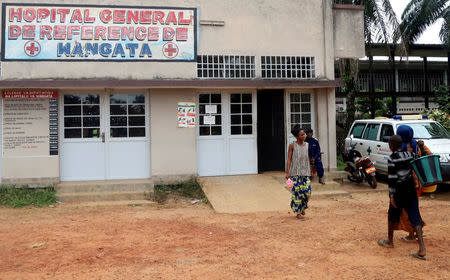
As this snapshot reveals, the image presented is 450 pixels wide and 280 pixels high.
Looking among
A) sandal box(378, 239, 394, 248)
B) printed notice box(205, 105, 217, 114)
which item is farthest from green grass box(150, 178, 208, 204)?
sandal box(378, 239, 394, 248)

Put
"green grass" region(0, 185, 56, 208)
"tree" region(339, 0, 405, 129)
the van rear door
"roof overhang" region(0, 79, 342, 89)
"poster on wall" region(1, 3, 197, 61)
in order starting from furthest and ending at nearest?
"tree" region(339, 0, 405, 129), the van rear door, "poster on wall" region(1, 3, 197, 61), "roof overhang" region(0, 79, 342, 89), "green grass" region(0, 185, 56, 208)

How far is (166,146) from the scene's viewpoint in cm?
978

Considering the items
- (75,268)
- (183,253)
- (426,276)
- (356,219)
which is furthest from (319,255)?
(75,268)

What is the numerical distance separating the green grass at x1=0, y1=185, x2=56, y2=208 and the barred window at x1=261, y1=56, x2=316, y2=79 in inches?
227

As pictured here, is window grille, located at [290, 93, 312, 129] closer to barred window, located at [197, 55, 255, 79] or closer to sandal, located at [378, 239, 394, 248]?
barred window, located at [197, 55, 255, 79]

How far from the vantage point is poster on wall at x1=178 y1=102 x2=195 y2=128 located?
9836mm

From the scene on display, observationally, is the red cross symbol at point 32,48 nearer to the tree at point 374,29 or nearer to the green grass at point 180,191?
the green grass at point 180,191

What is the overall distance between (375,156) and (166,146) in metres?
5.65

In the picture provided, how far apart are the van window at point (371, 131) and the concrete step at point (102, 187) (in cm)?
622

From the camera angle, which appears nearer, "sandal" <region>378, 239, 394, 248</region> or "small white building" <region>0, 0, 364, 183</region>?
"sandal" <region>378, 239, 394, 248</region>

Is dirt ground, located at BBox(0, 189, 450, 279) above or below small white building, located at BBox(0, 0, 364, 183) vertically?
below

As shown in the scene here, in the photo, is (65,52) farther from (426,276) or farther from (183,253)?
(426,276)

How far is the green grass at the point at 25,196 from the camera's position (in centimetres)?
848

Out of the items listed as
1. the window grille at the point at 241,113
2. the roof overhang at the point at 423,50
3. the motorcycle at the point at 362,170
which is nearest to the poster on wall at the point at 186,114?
the window grille at the point at 241,113
